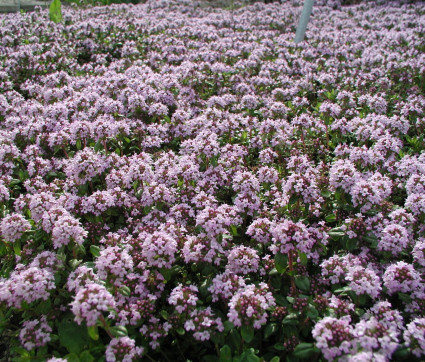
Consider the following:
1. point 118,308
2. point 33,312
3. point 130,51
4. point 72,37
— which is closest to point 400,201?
point 118,308

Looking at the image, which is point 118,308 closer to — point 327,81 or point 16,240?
point 16,240

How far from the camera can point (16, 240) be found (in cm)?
410

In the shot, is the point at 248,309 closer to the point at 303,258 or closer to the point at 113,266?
the point at 303,258

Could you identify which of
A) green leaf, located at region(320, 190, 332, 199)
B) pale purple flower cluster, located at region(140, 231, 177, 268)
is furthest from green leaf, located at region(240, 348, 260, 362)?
green leaf, located at region(320, 190, 332, 199)

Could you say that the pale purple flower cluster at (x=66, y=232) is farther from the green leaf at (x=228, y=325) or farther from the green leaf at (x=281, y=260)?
the green leaf at (x=281, y=260)

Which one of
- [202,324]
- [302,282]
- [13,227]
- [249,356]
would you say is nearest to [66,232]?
[13,227]

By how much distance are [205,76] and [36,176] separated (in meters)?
4.48

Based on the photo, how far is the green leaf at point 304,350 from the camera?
3.04 metres

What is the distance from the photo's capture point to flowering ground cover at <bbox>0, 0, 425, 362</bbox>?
328 cm

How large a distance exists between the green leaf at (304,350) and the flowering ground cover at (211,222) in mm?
15

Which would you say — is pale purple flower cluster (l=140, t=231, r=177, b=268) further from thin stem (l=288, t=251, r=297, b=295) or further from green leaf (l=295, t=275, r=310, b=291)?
green leaf (l=295, t=275, r=310, b=291)

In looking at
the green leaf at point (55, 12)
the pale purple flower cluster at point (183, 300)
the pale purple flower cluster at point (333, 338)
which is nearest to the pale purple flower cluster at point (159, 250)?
the pale purple flower cluster at point (183, 300)

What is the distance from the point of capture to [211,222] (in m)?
3.76

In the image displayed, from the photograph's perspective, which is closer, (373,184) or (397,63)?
(373,184)
